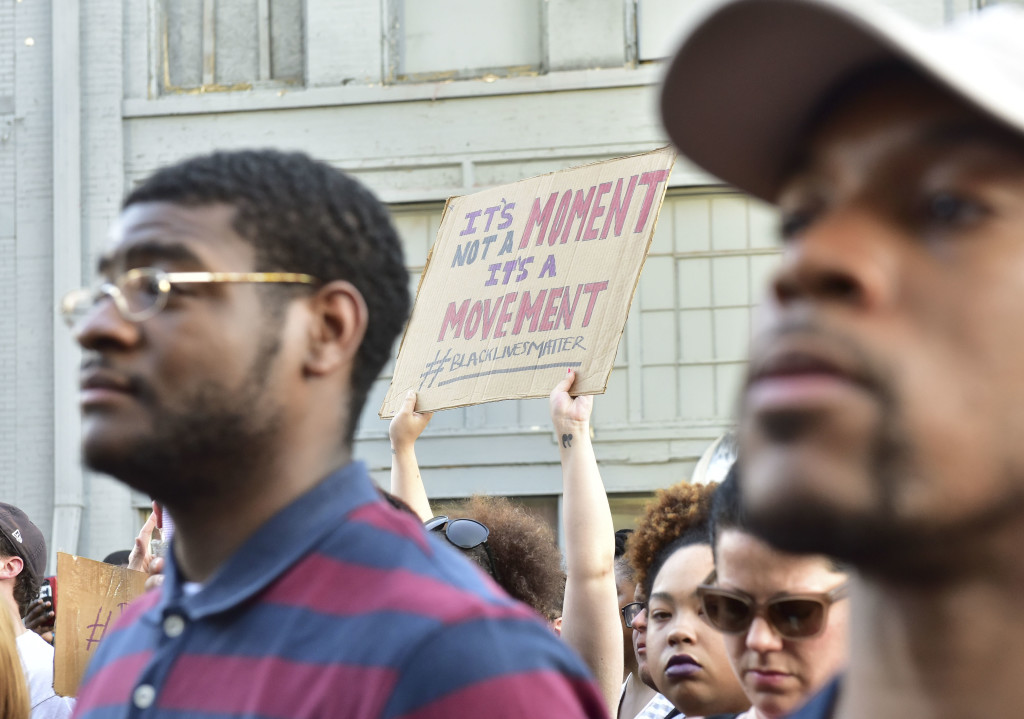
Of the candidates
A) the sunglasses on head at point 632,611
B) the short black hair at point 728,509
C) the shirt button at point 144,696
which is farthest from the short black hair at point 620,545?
the shirt button at point 144,696

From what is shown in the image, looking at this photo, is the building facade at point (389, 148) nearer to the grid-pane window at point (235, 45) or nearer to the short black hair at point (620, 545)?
the grid-pane window at point (235, 45)

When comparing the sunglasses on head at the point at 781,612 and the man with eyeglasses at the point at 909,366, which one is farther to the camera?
the sunglasses on head at the point at 781,612

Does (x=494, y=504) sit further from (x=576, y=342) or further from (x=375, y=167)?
(x=375, y=167)

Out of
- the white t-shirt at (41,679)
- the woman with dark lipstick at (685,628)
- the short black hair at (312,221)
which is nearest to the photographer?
the short black hair at (312,221)

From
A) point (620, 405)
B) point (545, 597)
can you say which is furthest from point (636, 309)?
point (545, 597)

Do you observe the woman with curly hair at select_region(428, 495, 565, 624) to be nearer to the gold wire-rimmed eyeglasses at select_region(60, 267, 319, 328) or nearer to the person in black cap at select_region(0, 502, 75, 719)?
the person in black cap at select_region(0, 502, 75, 719)

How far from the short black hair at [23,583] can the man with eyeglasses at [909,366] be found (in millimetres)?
4426

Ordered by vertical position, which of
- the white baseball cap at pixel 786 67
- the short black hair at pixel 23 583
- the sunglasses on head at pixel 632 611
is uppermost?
the white baseball cap at pixel 786 67

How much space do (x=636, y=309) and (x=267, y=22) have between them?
4.49 m

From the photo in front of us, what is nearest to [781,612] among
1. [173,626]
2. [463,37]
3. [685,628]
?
[685,628]

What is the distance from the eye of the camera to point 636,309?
445 inches

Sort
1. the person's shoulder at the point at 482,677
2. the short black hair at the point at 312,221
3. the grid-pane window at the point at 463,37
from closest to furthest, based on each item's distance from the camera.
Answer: the person's shoulder at the point at 482,677
the short black hair at the point at 312,221
the grid-pane window at the point at 463,37

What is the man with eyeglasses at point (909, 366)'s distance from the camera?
3.21ft

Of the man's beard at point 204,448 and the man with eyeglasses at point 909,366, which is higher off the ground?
the man with eyeglasses at point 909,366
